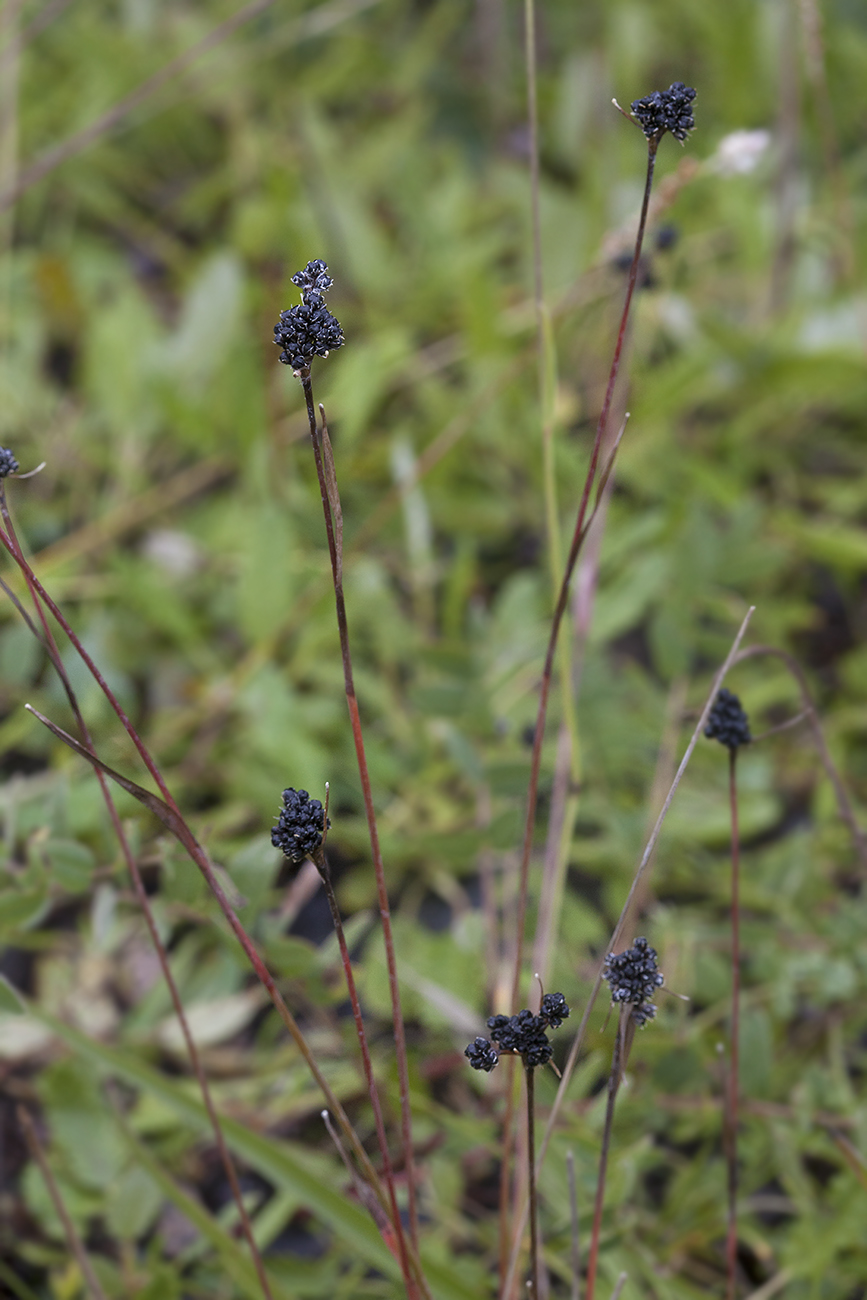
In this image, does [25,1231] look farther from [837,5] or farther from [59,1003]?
[837,5]

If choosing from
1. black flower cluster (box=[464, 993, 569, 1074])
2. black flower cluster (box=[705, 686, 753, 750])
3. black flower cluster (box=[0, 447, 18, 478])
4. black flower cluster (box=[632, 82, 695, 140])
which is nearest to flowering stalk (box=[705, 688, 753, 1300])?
black flower cluster (box=[705, 686, 753, 750])

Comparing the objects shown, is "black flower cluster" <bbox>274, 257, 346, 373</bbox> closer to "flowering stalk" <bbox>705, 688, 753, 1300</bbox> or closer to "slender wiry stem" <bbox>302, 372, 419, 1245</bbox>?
"slender wiry stem" <bbox>302, 372, 419, 1245</bbox>

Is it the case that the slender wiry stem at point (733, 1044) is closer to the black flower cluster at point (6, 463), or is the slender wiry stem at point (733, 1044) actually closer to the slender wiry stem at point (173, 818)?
the slender wiry stem at point (173, 818)

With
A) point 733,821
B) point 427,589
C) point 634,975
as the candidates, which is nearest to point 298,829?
point 634,975

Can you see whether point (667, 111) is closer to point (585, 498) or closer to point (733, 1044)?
point (585, 498)

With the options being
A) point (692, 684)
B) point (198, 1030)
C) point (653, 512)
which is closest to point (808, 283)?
point (653, 512)

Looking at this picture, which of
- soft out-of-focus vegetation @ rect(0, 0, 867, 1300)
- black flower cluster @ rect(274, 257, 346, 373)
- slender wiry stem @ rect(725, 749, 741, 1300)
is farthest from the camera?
soft out-of-focus vegetation @ rect(0, 0, 867, 1300)
